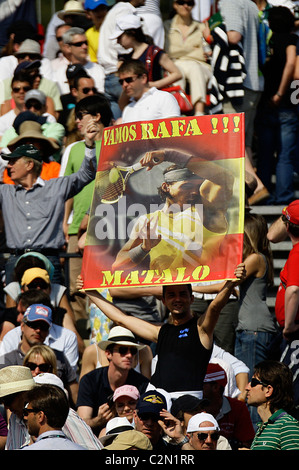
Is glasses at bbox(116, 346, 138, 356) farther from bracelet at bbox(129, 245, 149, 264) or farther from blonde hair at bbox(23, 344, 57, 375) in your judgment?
bracelet at bbox(129, 245, 149, 264)

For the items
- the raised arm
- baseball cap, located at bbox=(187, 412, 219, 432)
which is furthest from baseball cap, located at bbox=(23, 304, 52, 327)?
baseball cap, located at bbox=(187, 412, 219, 432)

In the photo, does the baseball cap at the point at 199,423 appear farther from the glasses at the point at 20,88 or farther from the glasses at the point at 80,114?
the glasses at the point at 20,88

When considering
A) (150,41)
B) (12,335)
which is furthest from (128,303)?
(150,41)

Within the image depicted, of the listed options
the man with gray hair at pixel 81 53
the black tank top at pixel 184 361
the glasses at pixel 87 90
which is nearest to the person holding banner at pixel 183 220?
the black tank top at pixel 184 361

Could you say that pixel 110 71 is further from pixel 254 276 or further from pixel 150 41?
pixel 254 276

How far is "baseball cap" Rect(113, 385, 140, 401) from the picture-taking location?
25.9 feet

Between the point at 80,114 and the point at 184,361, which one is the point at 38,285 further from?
the point at 184,361

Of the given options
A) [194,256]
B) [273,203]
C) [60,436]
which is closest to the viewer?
[60,436]

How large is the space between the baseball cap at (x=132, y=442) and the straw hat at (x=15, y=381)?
1.04 metres

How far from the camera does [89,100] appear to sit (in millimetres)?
10664

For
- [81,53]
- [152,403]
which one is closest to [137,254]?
[152,403]

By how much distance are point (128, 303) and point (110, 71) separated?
13.9 feet

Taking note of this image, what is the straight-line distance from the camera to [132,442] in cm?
640

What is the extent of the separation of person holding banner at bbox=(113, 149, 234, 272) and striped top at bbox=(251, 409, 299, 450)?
1119 mm
